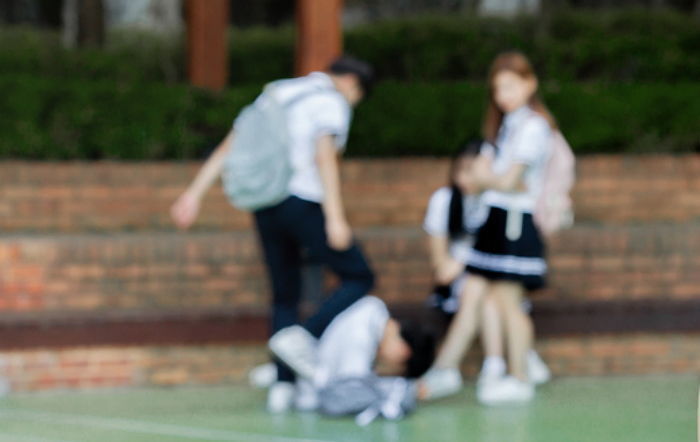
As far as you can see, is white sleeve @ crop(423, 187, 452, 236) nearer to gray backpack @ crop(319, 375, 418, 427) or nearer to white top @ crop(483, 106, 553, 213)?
white top @ crop(483, 106, 553, 213)

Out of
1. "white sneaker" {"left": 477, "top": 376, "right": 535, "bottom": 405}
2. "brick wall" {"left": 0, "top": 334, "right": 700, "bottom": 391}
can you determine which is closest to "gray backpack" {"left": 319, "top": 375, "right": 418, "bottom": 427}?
"white sneaker" {"left": 477, "top": 376, "right": 535, "bottom": 405}

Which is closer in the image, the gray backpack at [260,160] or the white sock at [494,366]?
the gray backpack at [260,160]

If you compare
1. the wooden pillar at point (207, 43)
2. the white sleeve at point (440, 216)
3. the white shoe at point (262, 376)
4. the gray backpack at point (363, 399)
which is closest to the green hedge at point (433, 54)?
the wooden pillar at point (207, 43)

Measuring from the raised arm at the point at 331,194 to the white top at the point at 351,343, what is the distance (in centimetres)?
41

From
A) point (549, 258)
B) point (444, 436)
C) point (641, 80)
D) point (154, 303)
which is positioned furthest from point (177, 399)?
point (641, 80)

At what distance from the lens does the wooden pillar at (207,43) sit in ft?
31.7

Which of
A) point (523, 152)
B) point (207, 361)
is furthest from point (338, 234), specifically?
point (207, 361)

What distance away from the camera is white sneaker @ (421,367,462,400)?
695 centimetres

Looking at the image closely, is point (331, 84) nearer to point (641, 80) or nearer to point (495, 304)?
point (495, 304)

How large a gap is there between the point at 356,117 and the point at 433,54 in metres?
1.29

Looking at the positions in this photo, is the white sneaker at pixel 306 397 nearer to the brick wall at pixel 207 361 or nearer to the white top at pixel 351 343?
the white top at pixel 351 343

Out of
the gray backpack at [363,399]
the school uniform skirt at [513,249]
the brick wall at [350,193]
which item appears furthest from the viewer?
the brick wall at [350,193]

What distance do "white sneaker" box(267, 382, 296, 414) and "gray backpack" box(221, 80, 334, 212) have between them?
3.05 feet

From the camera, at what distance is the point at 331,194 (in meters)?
6.31
